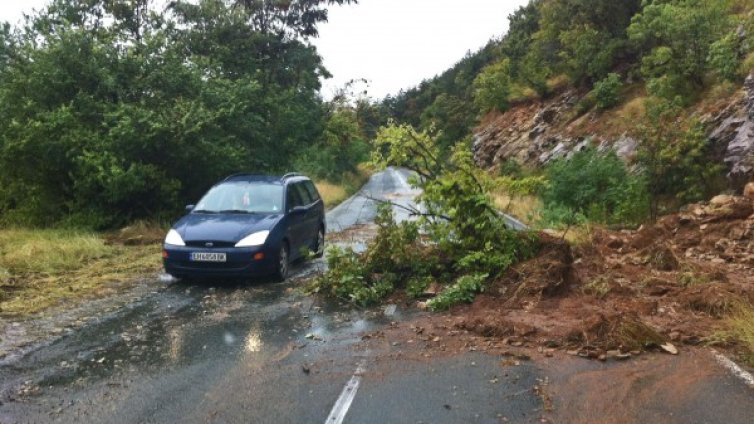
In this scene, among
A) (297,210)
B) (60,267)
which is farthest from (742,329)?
(60,267)

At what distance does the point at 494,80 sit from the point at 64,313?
35433 mm

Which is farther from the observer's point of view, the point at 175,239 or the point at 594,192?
the point at 594,192

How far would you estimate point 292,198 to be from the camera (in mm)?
10812

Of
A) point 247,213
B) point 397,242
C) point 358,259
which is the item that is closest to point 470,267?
point 397,242

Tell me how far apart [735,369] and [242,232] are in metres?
6.57

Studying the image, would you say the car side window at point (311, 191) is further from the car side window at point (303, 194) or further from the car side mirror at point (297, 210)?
the car side mirror at point (297, 210)

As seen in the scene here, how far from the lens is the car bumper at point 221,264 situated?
8984 millimetres

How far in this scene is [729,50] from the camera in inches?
666

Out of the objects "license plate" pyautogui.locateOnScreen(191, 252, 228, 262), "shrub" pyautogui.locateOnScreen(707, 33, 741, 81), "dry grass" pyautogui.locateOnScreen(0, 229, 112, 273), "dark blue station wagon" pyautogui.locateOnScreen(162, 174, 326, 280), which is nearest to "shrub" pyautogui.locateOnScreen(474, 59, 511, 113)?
"shrub" pyautogui.locateOnScreen(707, 33, 741, 81)

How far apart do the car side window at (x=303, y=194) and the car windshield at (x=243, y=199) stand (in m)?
0.76

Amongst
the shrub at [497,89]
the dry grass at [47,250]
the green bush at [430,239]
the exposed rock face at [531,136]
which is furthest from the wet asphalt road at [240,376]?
the shrub at [497,89]

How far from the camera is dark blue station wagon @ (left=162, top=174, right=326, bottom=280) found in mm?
9016

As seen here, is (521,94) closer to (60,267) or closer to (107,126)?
(107,126)

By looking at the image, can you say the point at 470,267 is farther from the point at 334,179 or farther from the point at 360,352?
the point at 334,179
